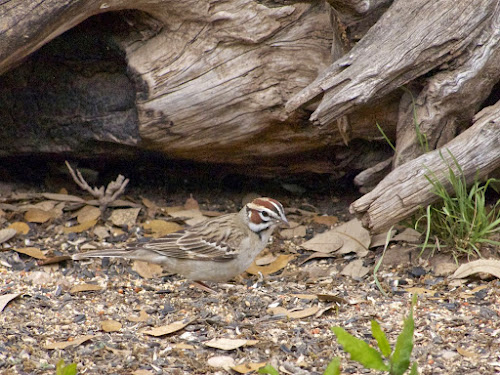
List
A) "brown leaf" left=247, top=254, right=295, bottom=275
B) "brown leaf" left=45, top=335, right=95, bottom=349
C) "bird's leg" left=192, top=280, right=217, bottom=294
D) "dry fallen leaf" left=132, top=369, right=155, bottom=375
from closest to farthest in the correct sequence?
"dry fallen leaf" left=132, top=369, right=155, bottom=375 < "brown leaf" left=45, top=335, right=95, bottom=349 < "bird's leg" left=192, top=280, right=217, bottom=294 < "brown leaf" left=247, top=254, right=295, bottom=275

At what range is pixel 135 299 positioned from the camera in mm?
5426

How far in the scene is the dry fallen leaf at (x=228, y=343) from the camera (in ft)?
14.6

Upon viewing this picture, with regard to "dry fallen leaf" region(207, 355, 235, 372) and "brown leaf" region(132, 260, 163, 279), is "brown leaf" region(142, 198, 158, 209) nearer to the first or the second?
"brown leaf" region(132, 260, 163, 279)

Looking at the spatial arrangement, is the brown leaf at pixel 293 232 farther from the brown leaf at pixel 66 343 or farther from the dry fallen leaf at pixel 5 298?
the brown leaf at pixel 66 343

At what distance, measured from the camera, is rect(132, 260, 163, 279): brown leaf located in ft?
20.0

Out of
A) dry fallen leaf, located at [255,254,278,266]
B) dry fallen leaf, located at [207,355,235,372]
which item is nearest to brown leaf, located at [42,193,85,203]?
dry fallen leaf, located at [255,254,278,266]

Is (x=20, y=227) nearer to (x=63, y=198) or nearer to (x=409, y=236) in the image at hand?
(x=63, y=198)

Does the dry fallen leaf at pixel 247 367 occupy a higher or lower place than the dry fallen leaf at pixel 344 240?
higher

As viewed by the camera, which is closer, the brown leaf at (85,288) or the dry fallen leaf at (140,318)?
the dry fallen leaf at (140,318)

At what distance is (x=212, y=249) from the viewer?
5.85 meters

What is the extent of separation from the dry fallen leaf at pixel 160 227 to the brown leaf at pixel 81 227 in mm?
460

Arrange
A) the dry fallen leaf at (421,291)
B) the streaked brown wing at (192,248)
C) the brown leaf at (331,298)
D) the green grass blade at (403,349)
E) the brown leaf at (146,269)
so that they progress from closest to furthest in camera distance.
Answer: the green grass blade at (403,349) < the brown leaf at (331,298) < the dry fallen leaf at (421,291) < the streaked brown wing at (192,248) < the brown leaf at (146,269)

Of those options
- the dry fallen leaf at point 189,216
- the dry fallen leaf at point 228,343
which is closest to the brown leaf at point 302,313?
the dry fallen leaf at point 228,343

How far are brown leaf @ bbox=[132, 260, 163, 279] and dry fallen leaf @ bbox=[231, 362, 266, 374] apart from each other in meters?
2.00
